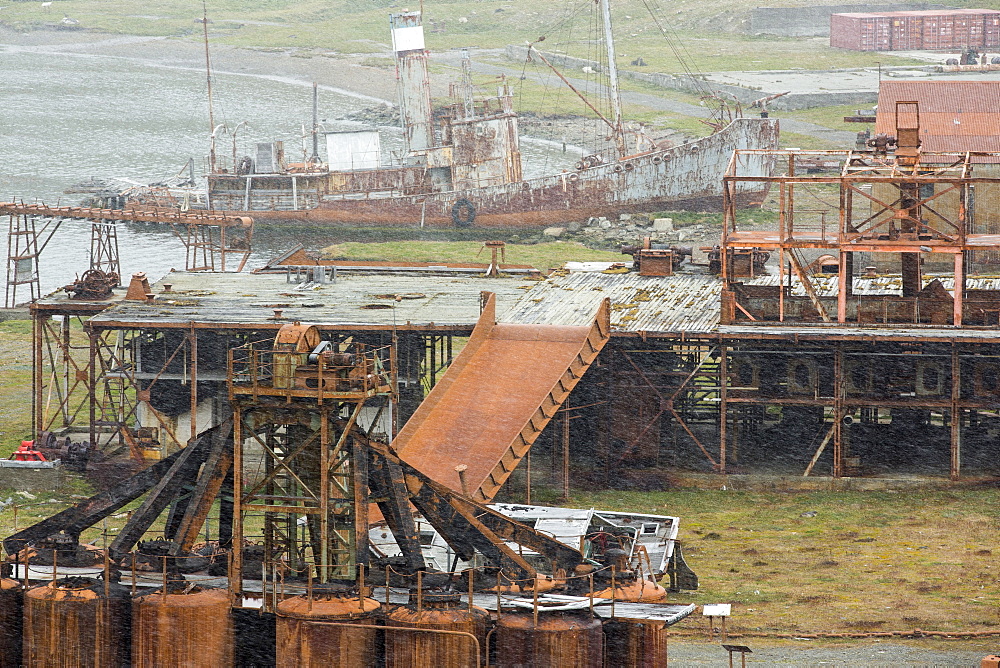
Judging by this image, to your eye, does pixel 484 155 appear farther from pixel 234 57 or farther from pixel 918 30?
pixel 234 57

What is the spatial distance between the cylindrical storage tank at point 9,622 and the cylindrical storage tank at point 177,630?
2703 mm

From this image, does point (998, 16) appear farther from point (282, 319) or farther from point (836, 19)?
point (282, 319)

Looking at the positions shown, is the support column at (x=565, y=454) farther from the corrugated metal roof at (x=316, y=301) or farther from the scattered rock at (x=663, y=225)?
the scattered rock at (x=663, y=225)

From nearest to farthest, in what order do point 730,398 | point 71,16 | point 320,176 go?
point 730,398 < point 320,176 < point 71,16

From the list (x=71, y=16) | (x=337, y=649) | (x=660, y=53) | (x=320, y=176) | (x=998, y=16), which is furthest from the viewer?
(x=71, y=16)

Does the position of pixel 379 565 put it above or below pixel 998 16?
below

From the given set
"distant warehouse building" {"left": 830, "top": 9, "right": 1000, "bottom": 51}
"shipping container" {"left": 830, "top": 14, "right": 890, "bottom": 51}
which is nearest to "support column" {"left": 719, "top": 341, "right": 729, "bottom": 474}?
"distant warehouse building" {"left": 830, "top": 9, "right": 1000, "bottom": 51}

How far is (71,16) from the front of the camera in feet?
608

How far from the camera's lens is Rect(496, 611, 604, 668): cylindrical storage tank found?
30984 mm

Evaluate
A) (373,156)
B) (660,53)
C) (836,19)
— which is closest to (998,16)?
(836,19)

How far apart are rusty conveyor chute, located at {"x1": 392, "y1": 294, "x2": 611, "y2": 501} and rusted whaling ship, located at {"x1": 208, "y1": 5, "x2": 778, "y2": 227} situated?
52.2 meters

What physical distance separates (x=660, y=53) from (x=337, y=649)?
126228mm

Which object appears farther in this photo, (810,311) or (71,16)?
(71,16)

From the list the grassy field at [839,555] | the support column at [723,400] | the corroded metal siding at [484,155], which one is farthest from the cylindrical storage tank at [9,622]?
the corroded metal siding at [484,155]
